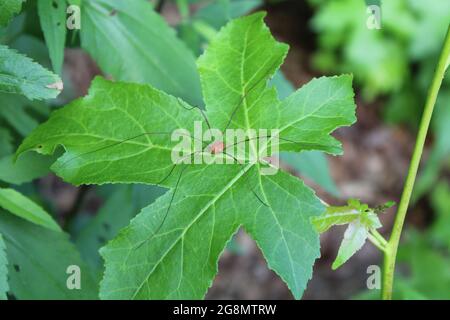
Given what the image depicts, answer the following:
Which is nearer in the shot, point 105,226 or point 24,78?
point 24,78

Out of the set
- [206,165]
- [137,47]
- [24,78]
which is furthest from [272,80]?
[24,78]

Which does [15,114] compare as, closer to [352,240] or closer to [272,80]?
[272,80]

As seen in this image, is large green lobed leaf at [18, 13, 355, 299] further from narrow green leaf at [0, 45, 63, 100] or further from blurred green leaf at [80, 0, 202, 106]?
blurred green leaf at [80, 0, 202, 106]

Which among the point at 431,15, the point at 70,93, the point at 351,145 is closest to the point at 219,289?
the point at 351,145

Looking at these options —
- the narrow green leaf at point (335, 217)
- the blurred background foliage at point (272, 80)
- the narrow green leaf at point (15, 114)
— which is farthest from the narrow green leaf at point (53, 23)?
the narrow green leaf at point (335, 217)

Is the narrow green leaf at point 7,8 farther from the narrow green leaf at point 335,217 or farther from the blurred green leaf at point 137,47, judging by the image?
the narrow green leaf at point 335,217

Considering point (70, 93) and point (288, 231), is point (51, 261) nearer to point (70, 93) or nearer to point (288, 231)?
point (288, 231)
